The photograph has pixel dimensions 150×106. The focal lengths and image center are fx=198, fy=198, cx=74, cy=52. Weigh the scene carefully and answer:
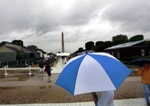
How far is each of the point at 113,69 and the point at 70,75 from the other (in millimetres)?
658

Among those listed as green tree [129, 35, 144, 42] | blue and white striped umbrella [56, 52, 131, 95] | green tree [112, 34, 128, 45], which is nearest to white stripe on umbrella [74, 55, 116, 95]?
blue and white striped umbrella [56, 52, 131, 95]

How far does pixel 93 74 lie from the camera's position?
9.36 ft

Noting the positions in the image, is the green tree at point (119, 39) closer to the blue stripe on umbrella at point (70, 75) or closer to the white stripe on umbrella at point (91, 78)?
the blue stripe on umbrella at point (70, 75)

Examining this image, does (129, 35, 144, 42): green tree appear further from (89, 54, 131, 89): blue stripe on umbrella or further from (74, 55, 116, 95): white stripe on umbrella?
(74, 55, 116, 95): white stripe on umbrella

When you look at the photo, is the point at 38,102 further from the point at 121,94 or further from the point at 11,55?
the point at 11,55

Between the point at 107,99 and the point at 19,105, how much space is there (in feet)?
15.4

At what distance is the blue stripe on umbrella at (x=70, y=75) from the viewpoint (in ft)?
9.62

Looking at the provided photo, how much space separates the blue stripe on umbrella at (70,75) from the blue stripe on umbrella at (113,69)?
11.0 inches

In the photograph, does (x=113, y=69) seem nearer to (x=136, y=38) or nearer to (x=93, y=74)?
(x=93, y=74)

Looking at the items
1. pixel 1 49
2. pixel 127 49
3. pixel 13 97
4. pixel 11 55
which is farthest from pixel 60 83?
pixel 1 49

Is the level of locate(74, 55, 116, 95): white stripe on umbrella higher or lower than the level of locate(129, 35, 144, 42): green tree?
lower

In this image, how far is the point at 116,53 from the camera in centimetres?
3594

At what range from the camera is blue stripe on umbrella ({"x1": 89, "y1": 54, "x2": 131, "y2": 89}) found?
2900mm

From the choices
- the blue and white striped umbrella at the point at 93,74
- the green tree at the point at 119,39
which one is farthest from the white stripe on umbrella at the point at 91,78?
the green tree at the point at 119,39
